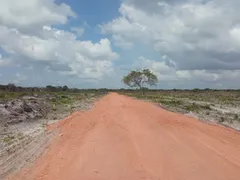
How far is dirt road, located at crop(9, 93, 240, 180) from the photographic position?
898cm

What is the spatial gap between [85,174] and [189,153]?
376 cm

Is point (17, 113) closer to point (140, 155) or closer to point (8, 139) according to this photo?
point (8, 139)

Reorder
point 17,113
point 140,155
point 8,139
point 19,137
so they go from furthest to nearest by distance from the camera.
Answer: point 17,113 < point 19,137 < point 8,139 < point 140,155

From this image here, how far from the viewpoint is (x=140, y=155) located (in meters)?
10.8

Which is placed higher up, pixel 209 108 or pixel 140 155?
pixel 209 108

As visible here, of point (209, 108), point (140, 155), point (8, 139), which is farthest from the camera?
point (209, 108)

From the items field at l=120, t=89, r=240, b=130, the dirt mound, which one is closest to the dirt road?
the dirt mound

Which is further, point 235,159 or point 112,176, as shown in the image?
point 235,159

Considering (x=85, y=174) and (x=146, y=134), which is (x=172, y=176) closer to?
(x=85, y=174)

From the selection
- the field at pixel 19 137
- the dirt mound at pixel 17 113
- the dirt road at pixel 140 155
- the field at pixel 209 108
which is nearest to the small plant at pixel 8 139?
the field at pixel 19 137

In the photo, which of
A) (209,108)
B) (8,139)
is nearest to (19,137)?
(8,139)

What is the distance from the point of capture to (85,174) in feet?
29.7

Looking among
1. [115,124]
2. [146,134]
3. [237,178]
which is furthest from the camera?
[115,124]

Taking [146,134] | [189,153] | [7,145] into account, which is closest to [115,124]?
[146,134]
